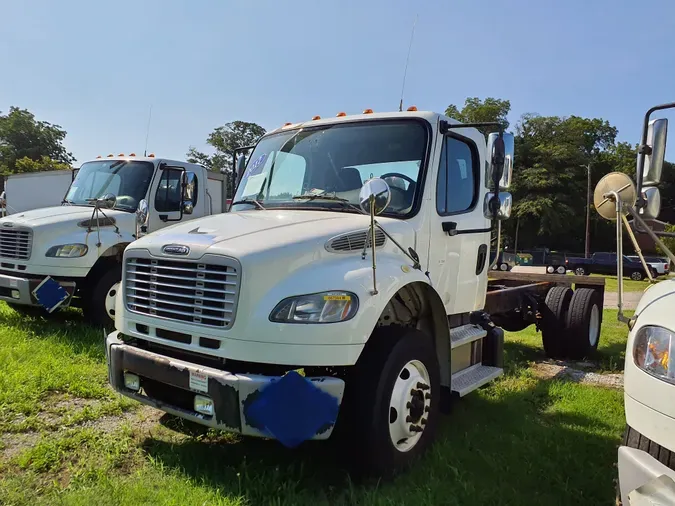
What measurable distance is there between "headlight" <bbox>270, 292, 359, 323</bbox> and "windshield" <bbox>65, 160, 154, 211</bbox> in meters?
5.62

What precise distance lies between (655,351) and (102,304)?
6467 mm

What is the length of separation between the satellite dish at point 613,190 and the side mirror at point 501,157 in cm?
97

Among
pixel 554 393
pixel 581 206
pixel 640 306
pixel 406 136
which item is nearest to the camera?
pixel 640 306

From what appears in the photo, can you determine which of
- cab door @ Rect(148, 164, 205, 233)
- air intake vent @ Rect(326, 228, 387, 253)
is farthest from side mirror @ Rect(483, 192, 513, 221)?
cab door @ Rect(148, 164, 205, 233)

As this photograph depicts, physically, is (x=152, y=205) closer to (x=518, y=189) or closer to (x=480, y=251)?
(x=480, y=251)

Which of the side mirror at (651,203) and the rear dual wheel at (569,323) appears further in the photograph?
the rear dual wheel at (569,323)

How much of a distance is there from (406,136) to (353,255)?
130 cm

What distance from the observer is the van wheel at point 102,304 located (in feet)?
22.6

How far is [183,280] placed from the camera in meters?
3.18

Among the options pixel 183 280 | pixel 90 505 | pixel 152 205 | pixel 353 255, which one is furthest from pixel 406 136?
pixel 152 205

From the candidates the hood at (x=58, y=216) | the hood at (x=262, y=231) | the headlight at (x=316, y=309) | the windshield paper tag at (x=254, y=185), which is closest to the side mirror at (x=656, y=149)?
the hood at (x=262, y=231)

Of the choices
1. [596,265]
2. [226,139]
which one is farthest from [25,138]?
[596,265]

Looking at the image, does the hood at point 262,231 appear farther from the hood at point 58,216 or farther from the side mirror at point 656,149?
the hood at point 58,216

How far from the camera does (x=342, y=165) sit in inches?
165
